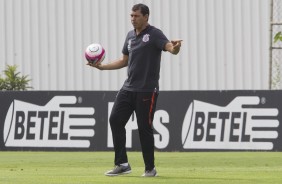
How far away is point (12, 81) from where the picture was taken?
2923 centimetres

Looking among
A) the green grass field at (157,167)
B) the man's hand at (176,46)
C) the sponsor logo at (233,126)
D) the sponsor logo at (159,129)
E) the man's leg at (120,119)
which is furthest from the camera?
the sponsor logo at (159,129)

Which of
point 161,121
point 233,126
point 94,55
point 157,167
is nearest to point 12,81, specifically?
point 161,121

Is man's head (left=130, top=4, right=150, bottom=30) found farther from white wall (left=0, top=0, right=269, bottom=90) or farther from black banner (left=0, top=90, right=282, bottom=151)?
white wall (left=0, top=0, right=269, bottom=90)

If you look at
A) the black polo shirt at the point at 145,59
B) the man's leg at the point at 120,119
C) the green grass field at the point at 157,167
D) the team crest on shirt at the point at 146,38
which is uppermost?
the team crest on shirt at the point at 146,38

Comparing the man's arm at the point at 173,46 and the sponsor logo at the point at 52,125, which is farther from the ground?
the man's arm at the point at 173,46

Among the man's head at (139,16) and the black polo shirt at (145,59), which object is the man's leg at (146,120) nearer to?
the black polo shirt at (145,59)

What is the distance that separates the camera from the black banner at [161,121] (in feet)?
69.6

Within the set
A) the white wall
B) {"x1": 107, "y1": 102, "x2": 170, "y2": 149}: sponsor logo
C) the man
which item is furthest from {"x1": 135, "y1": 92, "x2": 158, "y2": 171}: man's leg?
the white wall

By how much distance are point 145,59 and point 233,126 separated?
891 cm

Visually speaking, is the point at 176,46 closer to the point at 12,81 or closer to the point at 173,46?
the point at 173,46

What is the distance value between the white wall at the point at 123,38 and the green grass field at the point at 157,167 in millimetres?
10617

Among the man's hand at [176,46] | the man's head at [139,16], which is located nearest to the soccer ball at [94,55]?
the man's head at [139,16]

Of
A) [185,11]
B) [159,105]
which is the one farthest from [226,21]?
[159,105]

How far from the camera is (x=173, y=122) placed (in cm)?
2167
